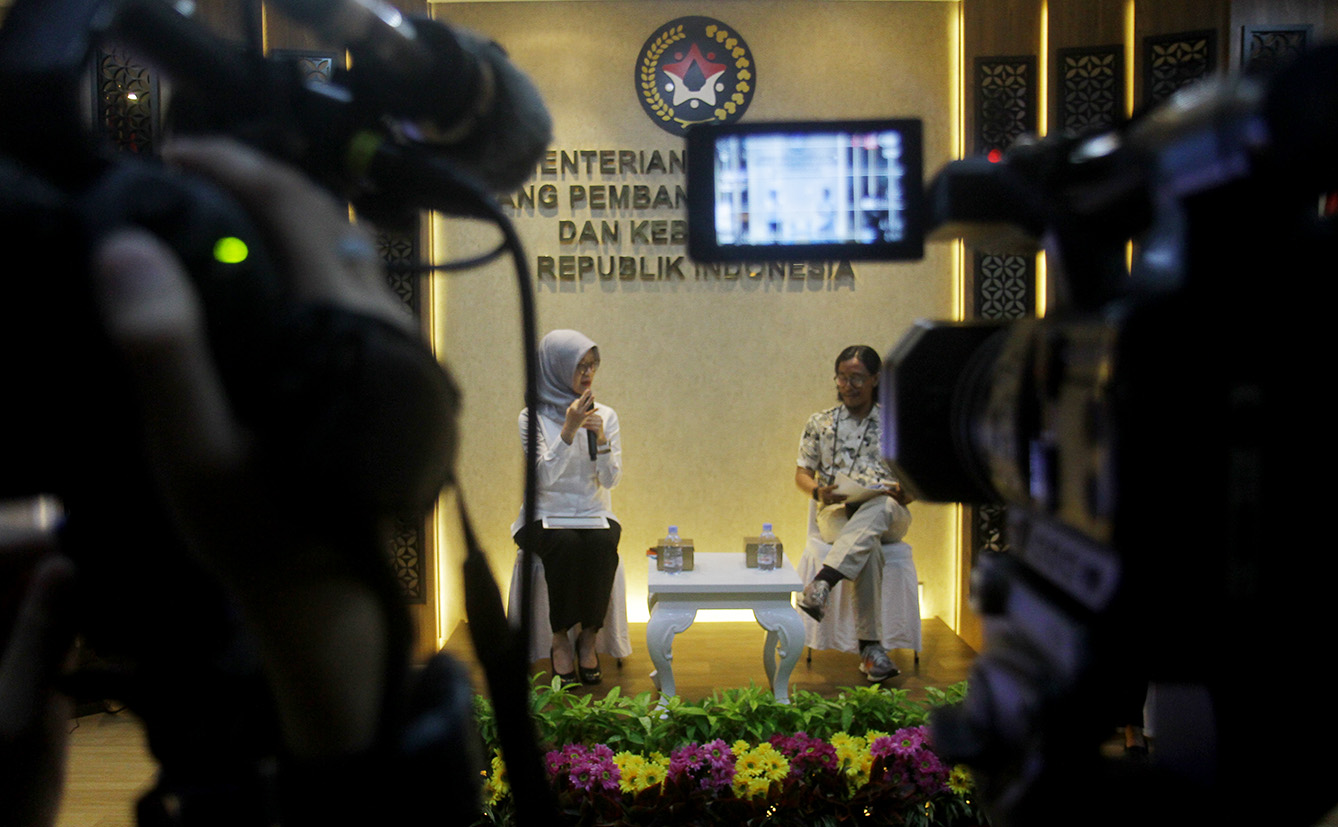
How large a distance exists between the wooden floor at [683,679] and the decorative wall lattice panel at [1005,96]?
203 cm

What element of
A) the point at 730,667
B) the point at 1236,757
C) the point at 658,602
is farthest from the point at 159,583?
the point at 730,667

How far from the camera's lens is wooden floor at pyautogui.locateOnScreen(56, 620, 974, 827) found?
7.30 ft

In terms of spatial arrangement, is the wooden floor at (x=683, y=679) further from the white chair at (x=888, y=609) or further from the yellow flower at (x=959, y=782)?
the yellow flower at (x=959, y=782)

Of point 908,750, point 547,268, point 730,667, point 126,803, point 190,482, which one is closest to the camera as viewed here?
point 190,482

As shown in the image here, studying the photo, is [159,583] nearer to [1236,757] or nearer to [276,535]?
[276,535]

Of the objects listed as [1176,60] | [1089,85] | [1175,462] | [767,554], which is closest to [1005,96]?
[1089,85]

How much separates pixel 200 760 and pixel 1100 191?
1.67 feet

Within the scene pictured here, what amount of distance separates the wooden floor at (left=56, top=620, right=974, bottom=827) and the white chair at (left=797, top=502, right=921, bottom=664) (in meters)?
0.13

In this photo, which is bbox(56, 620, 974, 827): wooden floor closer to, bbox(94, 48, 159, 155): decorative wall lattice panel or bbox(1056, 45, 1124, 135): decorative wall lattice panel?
bbox(94, 48, 159, 155): decorative wall lattice panel

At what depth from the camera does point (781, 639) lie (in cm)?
293

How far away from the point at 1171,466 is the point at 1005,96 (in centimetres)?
346

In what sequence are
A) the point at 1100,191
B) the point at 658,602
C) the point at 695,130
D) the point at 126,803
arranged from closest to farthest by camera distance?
the point at 1100,191 < the point at 695,130 < the point at 126,803 < the point at 658,602

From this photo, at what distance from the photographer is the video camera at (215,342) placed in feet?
1.10

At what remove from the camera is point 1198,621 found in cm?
37
